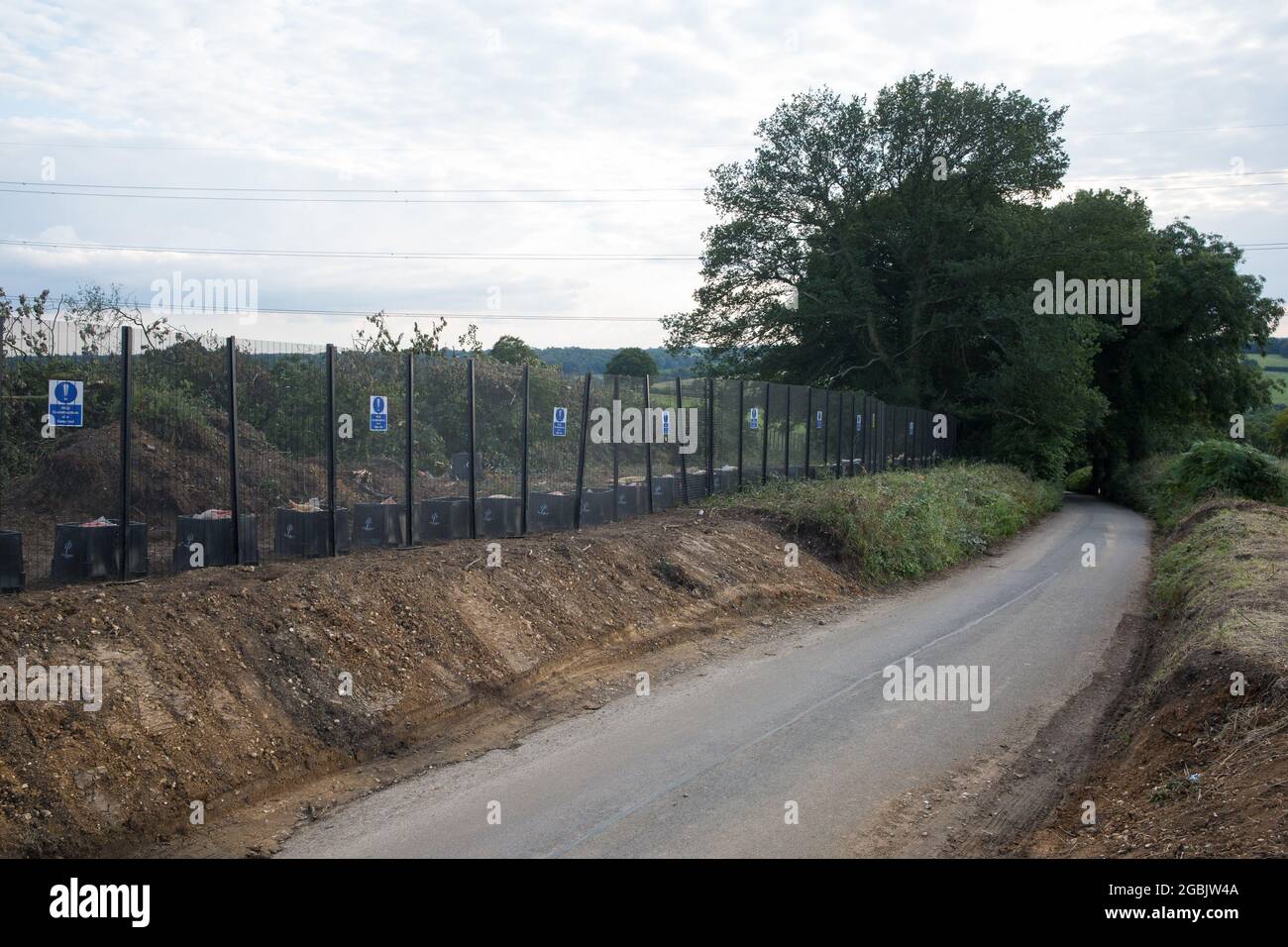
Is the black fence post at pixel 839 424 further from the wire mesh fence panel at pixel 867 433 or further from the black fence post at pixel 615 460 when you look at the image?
the black fence post at pixel 615 460

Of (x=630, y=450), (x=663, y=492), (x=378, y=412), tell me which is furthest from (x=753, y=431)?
(x=378, y=412)

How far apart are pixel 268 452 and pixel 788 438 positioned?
17.0m

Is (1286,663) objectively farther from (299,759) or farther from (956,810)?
(299,759)

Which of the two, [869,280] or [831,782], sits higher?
[869,280]

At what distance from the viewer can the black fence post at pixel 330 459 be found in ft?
41.7

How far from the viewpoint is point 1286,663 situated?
8.54 meters

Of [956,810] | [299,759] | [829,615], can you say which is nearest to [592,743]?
[299,759]

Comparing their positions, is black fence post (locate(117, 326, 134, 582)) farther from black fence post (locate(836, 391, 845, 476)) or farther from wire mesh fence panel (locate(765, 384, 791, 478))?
black fence post (locate(836, 391, 845, 476))

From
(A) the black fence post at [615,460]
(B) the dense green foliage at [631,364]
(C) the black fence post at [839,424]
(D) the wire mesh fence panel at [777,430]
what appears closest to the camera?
(A) the black fence post at [615,460]

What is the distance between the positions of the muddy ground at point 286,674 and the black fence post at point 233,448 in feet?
2.31

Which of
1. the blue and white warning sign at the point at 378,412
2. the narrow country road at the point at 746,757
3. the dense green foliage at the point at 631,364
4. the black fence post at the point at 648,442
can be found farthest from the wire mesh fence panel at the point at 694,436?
the dense green foliage at the point at 631,364

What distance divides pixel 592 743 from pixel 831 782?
2188 millimetres

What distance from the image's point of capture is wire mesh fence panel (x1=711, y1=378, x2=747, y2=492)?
75.3ft

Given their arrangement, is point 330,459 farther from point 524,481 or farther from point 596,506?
point 596,506
